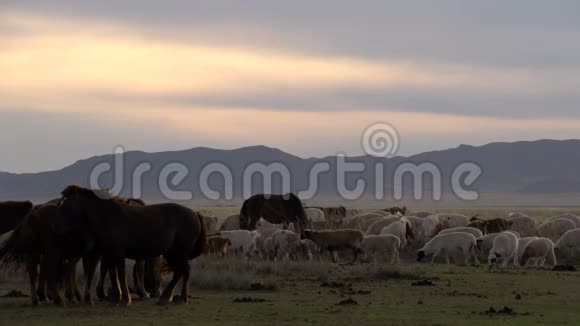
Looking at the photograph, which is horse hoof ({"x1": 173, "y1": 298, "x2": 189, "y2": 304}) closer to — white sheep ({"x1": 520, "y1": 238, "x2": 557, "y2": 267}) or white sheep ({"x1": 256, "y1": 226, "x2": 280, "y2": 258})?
white sheep ({"x1": 256, "y1": 226, "x2": 280, "y2": 258})

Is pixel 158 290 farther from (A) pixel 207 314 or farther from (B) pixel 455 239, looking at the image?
(B) pixel 455 239

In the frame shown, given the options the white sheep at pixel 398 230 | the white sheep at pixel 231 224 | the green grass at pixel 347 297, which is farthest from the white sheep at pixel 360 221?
the green grass at pixel 347 297

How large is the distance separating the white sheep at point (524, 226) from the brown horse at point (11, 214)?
21.1m

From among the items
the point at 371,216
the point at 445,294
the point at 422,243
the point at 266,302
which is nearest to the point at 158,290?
the point at 266,302

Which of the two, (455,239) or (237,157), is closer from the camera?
(455,239)

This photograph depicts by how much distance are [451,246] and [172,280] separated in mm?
12596

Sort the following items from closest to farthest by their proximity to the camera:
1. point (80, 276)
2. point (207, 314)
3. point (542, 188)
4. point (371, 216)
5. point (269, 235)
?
point (207, 314), point (80, 276), point (269, 235), point (371, 216), point (542, 188)

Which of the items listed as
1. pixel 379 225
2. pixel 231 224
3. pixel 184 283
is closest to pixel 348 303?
pixel 184 283

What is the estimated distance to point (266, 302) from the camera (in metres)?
18.0

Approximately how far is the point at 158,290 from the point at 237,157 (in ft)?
525

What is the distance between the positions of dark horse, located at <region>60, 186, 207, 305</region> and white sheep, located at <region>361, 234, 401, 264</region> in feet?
36.0

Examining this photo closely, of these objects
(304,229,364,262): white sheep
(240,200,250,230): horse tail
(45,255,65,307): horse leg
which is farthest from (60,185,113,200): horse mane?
(240,200,250,230): horse tail

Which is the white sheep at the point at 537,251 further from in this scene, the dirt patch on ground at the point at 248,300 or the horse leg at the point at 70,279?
the horse leg at the point at 70,279

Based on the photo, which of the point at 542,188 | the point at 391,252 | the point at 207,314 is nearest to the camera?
the point at 207,314
